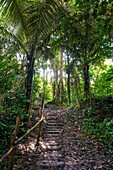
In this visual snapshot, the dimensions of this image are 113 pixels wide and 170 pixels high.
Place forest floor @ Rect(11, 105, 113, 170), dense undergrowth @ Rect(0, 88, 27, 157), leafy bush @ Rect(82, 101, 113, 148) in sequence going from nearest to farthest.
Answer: forest floor @ Rect(11, 105, 113, 170)
dense undergrowth @ Rect(0, 88, 27, 157)
leafy bush @ Rect(82, 101, 113, 148)

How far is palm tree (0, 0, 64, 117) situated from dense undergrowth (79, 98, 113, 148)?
2929mm

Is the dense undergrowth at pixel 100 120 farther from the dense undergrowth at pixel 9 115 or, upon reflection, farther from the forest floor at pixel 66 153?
the dense undergrowth at pixel 9 115

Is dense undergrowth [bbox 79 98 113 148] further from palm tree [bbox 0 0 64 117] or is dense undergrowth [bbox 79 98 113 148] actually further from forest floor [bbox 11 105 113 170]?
palm tree [bbox 0 0 64 117]

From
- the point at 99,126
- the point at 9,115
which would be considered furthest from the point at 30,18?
the point at 99,126

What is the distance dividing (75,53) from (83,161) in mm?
6263

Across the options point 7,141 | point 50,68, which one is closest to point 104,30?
point 7,141

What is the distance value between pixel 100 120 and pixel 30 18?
4.97m

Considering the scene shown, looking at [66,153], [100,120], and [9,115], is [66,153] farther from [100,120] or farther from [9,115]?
[9,115]

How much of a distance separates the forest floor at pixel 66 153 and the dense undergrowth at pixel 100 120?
230 millimetres

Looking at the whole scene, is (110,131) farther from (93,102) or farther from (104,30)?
(104,30)

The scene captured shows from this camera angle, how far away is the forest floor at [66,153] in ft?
9.93

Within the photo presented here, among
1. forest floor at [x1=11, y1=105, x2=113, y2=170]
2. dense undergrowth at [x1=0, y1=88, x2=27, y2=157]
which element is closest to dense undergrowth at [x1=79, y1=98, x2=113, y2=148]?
forest floor at [x1=11, y1=105, x2=113, y2=170]

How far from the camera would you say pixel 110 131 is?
13.4 feet

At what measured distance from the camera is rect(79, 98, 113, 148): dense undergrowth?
401 centimetres
